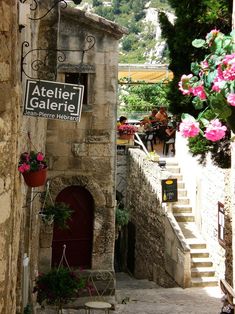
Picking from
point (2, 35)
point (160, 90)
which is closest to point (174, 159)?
point (160, 90)

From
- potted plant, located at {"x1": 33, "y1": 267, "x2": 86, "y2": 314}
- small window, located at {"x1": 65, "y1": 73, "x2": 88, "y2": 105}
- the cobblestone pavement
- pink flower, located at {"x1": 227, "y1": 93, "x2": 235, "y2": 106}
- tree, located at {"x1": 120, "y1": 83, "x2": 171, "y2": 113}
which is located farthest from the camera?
tree, located at {"x1": 120, "y1": 83, "x2": 171, "y2": 113}

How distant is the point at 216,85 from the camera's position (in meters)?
5.13

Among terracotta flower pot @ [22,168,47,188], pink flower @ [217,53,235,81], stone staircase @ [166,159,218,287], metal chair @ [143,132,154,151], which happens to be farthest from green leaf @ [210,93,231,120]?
metal chair @ [143,132,154,151]

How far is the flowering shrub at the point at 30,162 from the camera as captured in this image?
280 inches

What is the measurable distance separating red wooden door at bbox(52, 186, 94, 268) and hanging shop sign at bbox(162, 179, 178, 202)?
323 cm

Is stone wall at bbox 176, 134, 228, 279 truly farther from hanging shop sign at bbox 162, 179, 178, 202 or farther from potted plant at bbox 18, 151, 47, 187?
potted plant at bbox 18, 151, 47, 187

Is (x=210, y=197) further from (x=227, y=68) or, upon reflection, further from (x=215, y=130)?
(x=227, y=68)

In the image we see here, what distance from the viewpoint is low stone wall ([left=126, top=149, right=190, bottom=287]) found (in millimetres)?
16109

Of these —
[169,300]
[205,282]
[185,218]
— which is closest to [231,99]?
[169,300]

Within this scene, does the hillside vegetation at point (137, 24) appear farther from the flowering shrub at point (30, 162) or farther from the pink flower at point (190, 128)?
the pink flower at point (190, 128)

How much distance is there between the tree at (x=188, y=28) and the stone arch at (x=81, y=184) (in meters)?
2.83

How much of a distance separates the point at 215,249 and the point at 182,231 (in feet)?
5.52

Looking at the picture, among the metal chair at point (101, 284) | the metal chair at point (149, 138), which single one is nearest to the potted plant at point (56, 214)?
the metal chair at point (101, 284)

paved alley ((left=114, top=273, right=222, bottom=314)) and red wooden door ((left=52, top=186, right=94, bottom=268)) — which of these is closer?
paved alley ((left=114, top=273, right=222, bottom=314))
